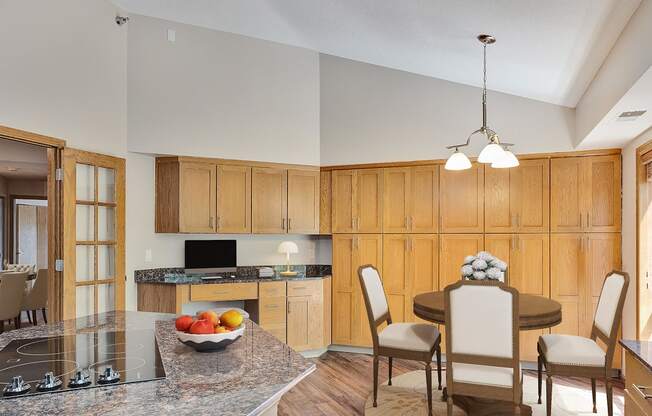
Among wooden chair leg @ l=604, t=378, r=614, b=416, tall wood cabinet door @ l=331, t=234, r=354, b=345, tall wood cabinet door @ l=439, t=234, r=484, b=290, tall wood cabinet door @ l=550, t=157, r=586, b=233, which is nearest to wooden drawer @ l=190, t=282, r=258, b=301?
tall wood cabinet door @ l=331, t=234, r=354, b=345

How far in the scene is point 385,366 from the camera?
15.9ft

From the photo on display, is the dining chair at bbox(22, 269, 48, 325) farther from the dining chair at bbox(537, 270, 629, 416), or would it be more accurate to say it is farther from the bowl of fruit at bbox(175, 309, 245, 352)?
the dining chair at bbox(537, 270, 629, 416)

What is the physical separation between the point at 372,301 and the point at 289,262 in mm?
1810

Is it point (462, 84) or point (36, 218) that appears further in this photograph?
point (36, 218)

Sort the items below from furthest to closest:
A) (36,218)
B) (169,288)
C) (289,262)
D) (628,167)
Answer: (36,218) → (289,262) → (169,288) → (628,167)

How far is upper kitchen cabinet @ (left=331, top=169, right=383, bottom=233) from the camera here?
5289 mm

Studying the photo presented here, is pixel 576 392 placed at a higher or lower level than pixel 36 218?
lower

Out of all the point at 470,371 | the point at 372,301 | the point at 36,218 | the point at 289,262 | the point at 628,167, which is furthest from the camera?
the point at 36,218

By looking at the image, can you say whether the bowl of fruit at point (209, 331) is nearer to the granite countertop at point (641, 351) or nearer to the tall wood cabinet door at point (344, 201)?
the granite countertop at point (641, 351)

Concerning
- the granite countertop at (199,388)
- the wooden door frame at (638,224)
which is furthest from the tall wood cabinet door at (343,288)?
the granite countertop at (199,388)

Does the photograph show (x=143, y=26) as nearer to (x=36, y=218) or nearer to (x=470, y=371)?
(x=470, y=371)

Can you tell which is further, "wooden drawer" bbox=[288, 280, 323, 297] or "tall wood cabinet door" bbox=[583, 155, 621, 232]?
"wooden drawer" bbox=[288, 280, 323, 297]

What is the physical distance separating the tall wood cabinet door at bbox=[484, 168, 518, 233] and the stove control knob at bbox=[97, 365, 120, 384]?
160 inches

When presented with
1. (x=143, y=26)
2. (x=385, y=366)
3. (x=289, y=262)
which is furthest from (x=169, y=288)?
(x=143, y=26)
